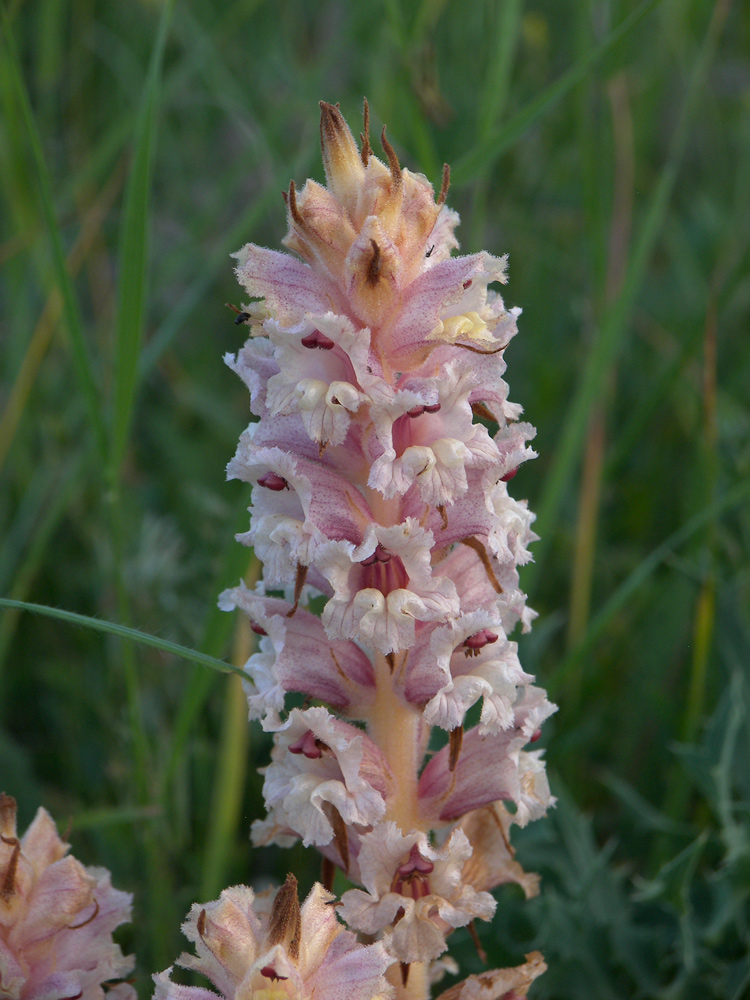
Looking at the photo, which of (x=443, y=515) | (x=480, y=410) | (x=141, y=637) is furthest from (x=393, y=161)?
(x=141, y=637)

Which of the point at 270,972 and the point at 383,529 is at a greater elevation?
the point at 383,529

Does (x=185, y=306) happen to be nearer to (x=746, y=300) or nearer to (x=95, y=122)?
(x=746, y=300)

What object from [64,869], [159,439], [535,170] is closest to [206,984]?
[64,869]

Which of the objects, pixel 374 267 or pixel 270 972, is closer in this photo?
pixel 270 972

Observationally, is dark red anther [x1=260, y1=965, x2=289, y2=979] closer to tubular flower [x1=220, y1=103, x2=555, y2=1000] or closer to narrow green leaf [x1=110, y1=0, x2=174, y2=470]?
tubular flower [x1=220, y1=103, x2=555, y2=1000]

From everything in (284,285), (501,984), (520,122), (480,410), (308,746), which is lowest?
(501,984)

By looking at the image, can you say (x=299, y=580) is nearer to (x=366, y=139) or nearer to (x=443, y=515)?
(x=443, y=515)

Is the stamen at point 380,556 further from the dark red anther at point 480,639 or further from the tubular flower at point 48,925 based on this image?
the tubular flower at point 48,925
